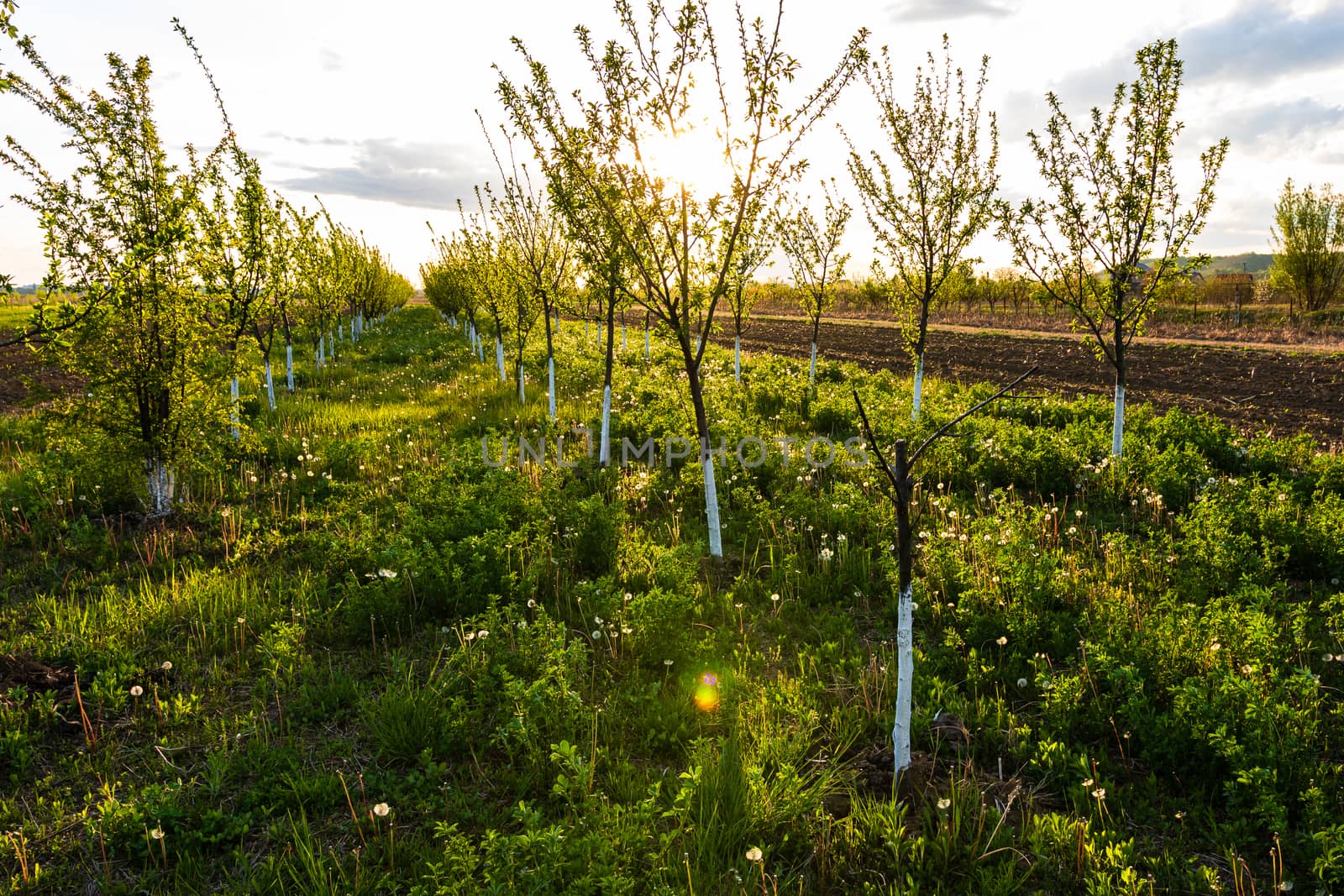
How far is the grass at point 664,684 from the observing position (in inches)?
128

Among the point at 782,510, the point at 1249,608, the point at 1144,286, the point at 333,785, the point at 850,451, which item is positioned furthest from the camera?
the point at 850,451

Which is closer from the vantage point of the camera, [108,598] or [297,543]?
[108,598]

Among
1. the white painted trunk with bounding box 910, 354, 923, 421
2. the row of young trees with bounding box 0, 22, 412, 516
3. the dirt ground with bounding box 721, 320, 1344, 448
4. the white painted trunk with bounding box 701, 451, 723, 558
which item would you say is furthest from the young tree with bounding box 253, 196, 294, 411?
the dirt ground with bounding box 721, 320, 1344, 448

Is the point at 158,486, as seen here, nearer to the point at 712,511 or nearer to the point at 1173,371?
the point at 712,511

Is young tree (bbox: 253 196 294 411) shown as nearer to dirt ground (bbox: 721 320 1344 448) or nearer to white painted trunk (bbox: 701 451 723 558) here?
white painted trunk (bbox: 701 451 723 558)

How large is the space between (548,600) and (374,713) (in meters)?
1.96

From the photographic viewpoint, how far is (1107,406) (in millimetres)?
12375

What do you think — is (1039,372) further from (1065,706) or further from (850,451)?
(1065,706)

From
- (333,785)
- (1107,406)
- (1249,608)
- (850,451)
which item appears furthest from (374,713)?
(1107,406)

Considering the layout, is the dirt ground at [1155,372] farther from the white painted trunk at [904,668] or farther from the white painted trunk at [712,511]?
the white painted trunk at [904,668]

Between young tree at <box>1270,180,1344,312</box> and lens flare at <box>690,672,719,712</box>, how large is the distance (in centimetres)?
4303

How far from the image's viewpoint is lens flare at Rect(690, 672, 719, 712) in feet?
14.6

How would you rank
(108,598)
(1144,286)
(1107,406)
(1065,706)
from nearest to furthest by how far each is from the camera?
(1065,706) → (108,598) → (1144,286) → (1107,406)

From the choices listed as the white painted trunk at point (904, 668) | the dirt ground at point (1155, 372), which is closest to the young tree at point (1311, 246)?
the dirt ground at point (1155, 372)
